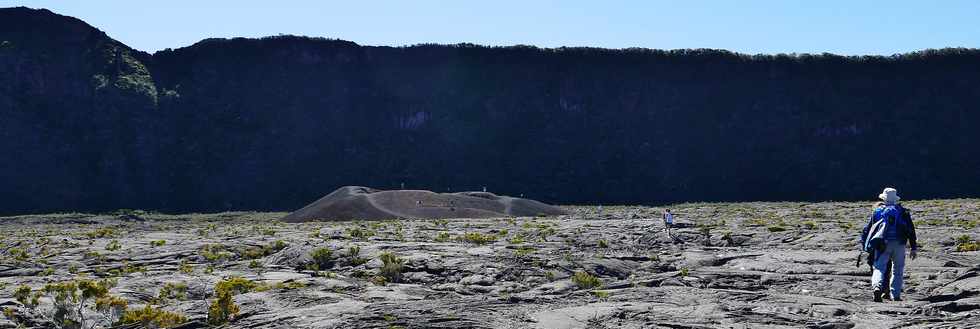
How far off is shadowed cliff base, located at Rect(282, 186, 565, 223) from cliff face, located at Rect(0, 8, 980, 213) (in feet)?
68.3

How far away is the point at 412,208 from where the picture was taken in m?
48.3

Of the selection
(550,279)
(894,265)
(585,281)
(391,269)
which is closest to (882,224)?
(894,265)

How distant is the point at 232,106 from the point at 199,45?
866cm

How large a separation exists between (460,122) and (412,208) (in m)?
34.0

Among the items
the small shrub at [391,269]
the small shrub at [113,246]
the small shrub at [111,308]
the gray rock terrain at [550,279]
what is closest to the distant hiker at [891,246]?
the gray rock terrain at [550,279]

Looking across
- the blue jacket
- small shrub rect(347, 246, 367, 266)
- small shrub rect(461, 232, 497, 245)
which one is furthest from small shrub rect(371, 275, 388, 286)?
the blue jacket

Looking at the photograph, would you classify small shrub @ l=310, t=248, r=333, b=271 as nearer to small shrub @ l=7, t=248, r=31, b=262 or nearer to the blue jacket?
small shrub @ l=7, t=248, r=31, b=262

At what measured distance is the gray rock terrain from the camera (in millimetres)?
11797

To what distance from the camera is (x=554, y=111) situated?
82062 millimetres

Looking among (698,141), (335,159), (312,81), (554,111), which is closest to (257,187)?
(335,159)

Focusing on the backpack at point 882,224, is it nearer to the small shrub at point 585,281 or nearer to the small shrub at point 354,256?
the small shrub at point 585,281

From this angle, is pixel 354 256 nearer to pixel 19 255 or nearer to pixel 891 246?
pixel 19 255

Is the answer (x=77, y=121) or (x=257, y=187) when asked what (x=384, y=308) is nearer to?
(x=257, y=187)

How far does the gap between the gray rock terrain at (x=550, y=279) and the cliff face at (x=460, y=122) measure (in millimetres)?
48558
